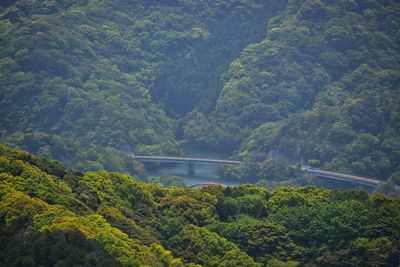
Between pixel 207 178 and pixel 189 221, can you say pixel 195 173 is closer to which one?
pixel 207 178

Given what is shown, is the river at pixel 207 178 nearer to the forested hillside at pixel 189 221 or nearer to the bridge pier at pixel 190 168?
the bridge pier at pixel 190 168

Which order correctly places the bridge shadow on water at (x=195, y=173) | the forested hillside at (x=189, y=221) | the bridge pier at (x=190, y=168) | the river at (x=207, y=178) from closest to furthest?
1. the forested hillside at (x=189, y=221)
2. the river at (x=207, y=178)
3. the bridge shadow on water at (x=195, y=173)
4. the bridge pier at (x=190, y=168)

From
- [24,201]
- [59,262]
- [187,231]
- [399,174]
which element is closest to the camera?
[59,262]

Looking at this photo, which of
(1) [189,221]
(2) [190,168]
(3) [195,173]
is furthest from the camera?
(2) [190,168]

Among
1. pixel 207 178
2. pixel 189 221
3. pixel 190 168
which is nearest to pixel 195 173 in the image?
pixel 190 168

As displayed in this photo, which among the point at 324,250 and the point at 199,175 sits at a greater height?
the point at 324,250

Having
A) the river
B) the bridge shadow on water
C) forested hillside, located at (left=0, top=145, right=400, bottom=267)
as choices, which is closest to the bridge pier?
the bridge shadow on water

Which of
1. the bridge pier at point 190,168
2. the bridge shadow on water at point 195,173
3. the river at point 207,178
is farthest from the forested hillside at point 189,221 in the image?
the bridge pier at point 190,168

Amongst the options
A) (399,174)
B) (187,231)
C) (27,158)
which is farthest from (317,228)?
(399,174)

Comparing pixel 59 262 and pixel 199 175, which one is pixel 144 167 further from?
pixel 59 262
